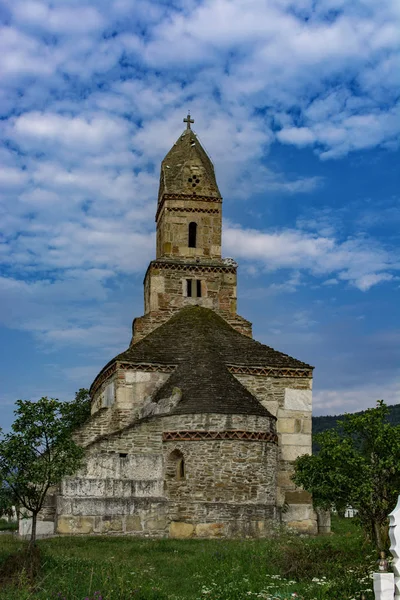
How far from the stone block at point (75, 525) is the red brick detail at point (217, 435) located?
3548 mm

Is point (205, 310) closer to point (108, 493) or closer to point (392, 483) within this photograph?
point (108, 493)

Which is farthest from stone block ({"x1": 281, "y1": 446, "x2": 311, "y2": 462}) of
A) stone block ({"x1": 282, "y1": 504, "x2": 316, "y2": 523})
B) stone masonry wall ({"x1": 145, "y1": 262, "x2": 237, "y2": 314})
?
stone masonry wall ({"x1": 145, "y1": 262, "x2": 237, "y2": 314})

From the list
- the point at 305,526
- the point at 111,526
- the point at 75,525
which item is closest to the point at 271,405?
the point at 305,526

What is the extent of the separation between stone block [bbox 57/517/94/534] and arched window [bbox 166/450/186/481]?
9.43ft

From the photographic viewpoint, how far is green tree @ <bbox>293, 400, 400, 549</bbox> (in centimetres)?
1548

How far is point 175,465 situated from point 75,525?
144 inches

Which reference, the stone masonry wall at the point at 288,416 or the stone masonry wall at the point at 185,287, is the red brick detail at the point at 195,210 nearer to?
the stone masonry wall at the point at 185,287

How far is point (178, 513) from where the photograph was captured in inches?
930

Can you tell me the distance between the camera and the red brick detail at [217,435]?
2386 centimetres

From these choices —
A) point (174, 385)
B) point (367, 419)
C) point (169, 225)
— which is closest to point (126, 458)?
point (174, 385)

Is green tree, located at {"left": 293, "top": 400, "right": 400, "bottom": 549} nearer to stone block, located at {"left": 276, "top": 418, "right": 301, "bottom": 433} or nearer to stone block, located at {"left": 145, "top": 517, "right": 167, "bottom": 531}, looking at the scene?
stone block, located at {"left": 145, "top": 517, "right": 167, "bottom": 531}

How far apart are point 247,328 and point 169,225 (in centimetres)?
595

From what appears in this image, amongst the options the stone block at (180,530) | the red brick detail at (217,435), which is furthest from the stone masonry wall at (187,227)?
the stone block at (180,530)

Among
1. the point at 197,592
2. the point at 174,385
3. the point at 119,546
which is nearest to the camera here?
the point at 197,592
